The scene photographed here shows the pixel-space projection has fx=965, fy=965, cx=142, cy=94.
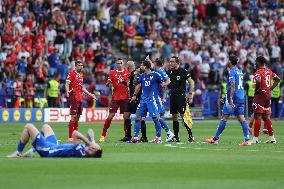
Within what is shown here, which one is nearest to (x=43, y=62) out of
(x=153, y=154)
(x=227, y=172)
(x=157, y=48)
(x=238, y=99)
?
(x=157, y=48)

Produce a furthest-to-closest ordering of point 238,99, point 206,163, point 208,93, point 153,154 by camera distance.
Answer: point 208,93, point 238,99, point 153,154, point 206,163

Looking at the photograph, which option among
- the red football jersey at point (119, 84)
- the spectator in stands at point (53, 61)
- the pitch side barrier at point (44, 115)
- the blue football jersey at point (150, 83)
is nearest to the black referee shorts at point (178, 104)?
the blue football jersey at point (150, 83)

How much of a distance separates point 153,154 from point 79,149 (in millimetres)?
2614

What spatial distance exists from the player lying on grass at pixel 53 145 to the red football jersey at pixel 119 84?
29.4 ft

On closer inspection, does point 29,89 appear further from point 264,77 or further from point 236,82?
point 236,82

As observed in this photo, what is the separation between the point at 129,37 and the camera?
49.1 meters

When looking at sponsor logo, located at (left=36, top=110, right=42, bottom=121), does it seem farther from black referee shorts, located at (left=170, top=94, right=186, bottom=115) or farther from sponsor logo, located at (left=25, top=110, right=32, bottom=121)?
black referee shorts, located at (left=170, top=94, right=186, bottom=115)

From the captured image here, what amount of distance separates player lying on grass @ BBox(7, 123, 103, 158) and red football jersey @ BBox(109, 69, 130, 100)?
29.4 ft

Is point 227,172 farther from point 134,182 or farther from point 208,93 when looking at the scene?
point 208,93

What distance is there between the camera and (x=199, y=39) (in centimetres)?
5097

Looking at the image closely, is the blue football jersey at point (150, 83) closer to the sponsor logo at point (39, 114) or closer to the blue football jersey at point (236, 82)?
the blue football jersey at point (236, 82)

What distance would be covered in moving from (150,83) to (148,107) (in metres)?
0.66

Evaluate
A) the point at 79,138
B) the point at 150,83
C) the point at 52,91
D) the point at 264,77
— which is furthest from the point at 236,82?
the point at 52,91

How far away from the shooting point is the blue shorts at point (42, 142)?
1809 cm
